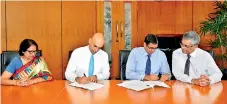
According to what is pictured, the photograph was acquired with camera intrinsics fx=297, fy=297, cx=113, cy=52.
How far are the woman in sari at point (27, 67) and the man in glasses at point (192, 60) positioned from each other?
4.79ft

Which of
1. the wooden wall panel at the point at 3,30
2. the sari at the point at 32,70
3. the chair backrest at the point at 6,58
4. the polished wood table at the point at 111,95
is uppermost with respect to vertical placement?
the wooden wall panel at the point at 3,30

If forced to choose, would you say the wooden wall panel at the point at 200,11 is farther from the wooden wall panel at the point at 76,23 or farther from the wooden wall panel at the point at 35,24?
the wooden wall panel at the point at 35,24

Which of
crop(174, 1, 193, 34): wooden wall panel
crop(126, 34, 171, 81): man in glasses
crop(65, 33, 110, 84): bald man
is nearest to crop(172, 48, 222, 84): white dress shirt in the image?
crop(126, 34, 171, 81): man in glasses

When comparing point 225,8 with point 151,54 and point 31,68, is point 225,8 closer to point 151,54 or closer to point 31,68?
point 151,54

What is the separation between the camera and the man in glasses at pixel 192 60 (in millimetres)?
3279

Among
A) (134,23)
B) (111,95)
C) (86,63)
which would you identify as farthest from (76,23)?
(111,95)

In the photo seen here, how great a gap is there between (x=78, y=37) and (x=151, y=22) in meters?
1.34

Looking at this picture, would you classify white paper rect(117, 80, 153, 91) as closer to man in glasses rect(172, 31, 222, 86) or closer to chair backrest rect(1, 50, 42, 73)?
man in glasses rect(172, 31, 222, 86)

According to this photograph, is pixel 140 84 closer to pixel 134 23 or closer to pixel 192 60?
pixel 192 60

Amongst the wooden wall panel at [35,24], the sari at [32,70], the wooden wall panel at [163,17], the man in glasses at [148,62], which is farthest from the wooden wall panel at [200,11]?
the sari at [32,70]

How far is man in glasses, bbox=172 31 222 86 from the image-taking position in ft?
10.8

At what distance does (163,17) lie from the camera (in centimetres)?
538

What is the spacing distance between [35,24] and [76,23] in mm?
713

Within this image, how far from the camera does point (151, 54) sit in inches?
143
